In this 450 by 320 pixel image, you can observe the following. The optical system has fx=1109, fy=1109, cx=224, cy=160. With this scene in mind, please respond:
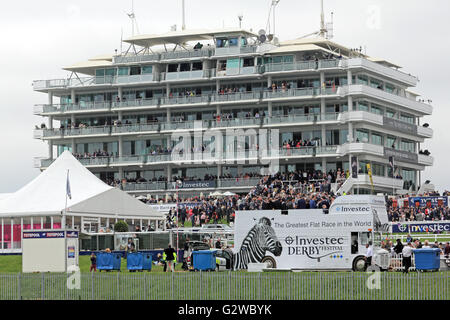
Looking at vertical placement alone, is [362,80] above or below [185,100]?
above

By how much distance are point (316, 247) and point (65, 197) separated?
86.6ft

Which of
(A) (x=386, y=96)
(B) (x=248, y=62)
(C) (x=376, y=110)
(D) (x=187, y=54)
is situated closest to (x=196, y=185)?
(B) (x=248, y=62)

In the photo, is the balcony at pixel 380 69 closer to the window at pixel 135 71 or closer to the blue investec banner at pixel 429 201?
the window at pixel 135 71

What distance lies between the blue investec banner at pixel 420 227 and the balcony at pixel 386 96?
38.0 metres

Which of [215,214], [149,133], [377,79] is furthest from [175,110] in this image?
[215,214]

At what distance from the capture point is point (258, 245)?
5384cm

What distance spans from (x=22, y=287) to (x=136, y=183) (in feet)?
223

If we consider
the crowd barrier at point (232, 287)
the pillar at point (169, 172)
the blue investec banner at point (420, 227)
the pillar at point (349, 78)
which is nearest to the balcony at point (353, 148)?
the pillar at point (349, 78)

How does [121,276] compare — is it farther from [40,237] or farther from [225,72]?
[225,72]

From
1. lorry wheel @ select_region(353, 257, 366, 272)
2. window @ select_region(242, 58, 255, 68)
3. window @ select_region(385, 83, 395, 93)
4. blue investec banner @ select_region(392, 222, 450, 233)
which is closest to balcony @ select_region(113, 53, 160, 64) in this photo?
window @ select_region(242, 58, 255, 68)

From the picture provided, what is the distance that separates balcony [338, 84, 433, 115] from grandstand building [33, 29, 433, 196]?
0.41 ft

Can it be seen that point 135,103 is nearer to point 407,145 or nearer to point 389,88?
point 389,88

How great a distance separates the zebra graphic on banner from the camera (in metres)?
53.6

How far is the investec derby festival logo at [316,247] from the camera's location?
52312 millimetres
